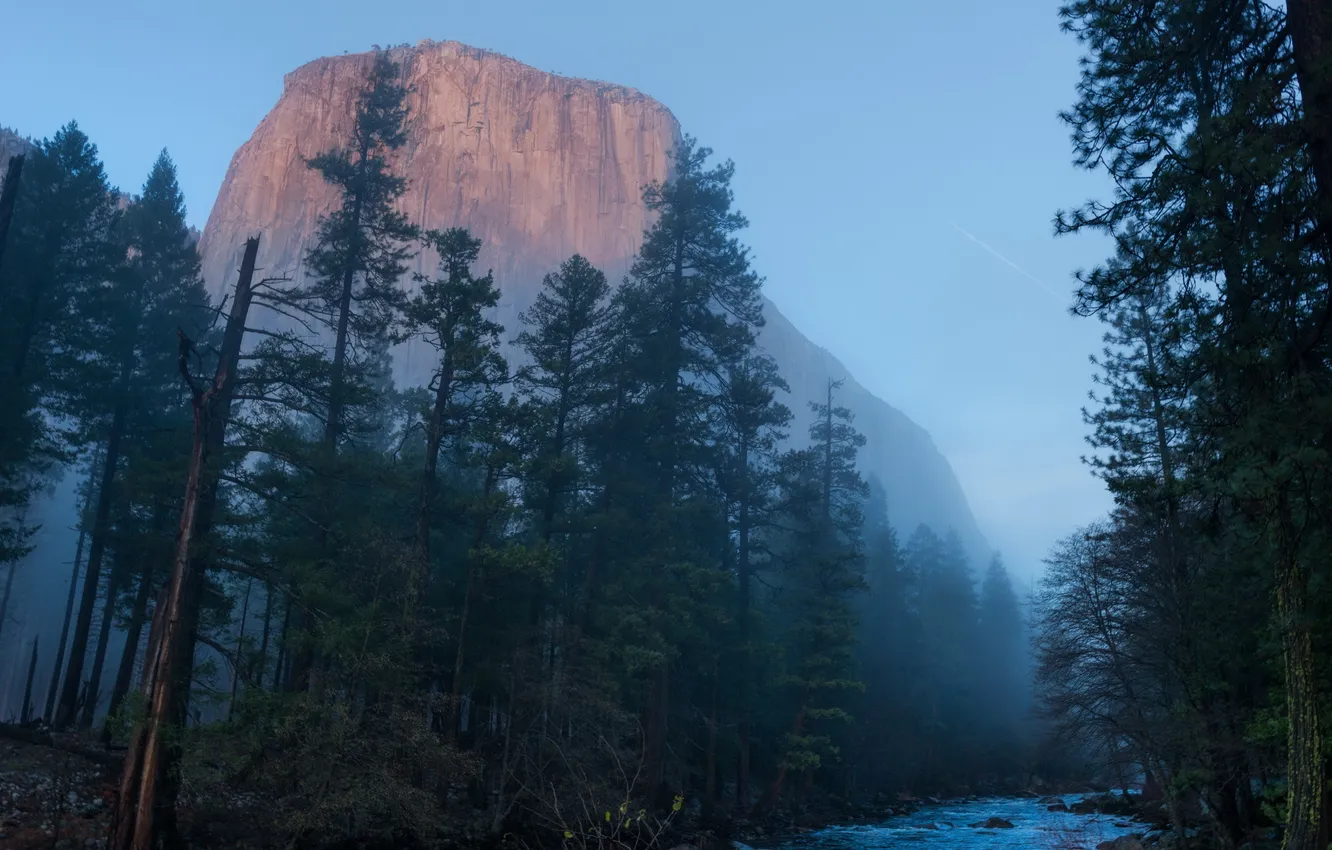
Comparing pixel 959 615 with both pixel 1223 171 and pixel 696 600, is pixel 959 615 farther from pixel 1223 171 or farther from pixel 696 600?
pixel 1223 171

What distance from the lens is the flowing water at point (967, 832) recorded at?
2764cm

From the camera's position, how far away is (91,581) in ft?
85.3

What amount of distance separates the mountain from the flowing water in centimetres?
11821

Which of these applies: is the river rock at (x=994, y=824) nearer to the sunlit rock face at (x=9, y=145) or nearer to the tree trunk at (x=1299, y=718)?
the tree trunk at (x=1299, y=718)

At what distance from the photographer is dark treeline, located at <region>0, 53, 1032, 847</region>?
17.4 m

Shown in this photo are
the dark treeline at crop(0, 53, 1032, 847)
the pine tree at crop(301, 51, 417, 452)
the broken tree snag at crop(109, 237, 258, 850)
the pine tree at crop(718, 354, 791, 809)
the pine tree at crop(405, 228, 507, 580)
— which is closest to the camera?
the broken tree snag at crop(109, 237, 258, 850)

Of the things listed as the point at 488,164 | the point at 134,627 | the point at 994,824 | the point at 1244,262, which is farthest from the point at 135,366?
the point at 488,164

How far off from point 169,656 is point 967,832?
28.8 m

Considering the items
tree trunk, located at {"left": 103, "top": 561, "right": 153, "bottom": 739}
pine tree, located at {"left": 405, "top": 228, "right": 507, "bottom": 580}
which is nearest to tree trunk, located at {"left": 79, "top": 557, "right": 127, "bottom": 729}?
tree trunk, located at {"left": 103, "top": 561, "right": 153, "bottom": 739}

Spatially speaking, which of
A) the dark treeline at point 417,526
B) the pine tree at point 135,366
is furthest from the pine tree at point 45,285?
the pine tree at point 135,366

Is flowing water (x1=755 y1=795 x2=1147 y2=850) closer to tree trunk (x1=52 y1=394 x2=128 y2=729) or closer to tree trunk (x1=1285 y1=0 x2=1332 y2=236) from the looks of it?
tree trunk (x1=1285 y1=0 x2=1332 y2=236)

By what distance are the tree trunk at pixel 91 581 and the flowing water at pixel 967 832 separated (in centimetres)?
2120

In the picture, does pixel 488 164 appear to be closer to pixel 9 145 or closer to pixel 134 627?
pixel 9 145

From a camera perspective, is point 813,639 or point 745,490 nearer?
point 745,490
